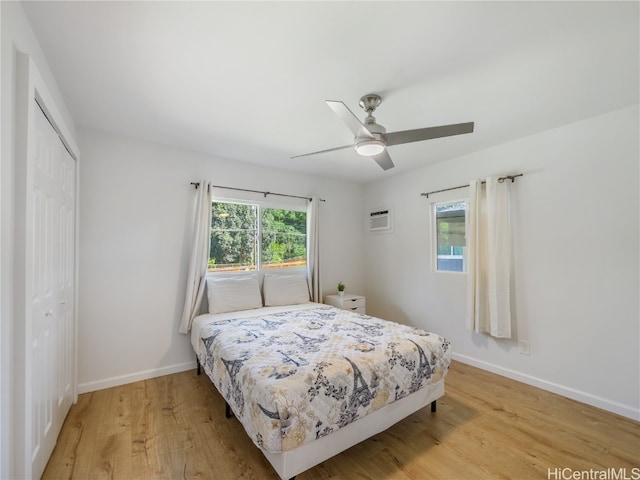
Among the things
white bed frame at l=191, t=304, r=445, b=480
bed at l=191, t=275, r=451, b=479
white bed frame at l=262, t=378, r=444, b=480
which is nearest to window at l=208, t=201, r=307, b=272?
bed at l=191, t=275, r=451, b=479

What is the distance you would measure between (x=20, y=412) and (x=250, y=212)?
2764mm

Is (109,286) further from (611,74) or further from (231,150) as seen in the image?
(611,74)

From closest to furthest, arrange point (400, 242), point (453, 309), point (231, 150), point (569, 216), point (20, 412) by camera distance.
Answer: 1. point (20, 412)
2. point (569, 216)
3. point (231, 150)
4. point (453, 309)
5. point (400, 242)

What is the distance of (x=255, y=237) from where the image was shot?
3783 mm

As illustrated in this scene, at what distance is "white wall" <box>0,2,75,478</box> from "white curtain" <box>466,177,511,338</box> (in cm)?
354

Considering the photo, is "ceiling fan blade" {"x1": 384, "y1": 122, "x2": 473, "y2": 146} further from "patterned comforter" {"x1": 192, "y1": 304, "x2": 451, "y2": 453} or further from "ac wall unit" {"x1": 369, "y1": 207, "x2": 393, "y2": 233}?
"ac wall unit" {"x1": 369, "y1": 207, "x2": 393, "y2": 233}

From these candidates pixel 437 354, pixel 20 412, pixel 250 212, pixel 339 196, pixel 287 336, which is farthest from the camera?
pixel 339 196

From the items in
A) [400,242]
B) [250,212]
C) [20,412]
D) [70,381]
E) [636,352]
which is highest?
[250,212]

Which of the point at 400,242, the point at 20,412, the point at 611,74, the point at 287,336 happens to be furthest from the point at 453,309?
the point at 20,412

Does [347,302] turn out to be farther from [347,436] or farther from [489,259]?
[347,436]

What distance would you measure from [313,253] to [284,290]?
0.70 meters

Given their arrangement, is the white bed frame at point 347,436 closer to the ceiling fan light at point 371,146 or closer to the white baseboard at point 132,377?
the white baseboard at point 132,377

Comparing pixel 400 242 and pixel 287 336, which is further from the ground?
pixel 400 242

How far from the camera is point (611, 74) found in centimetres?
188
